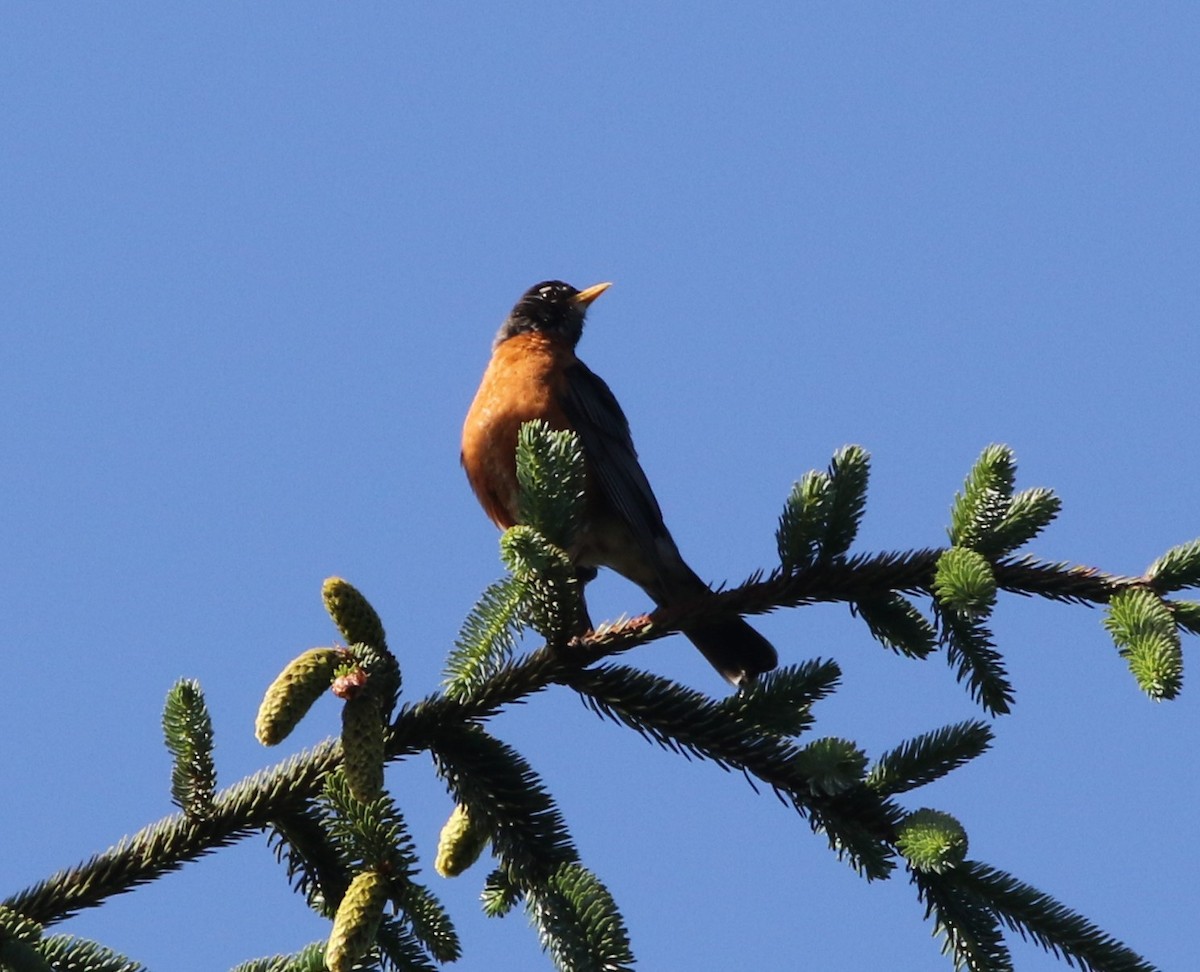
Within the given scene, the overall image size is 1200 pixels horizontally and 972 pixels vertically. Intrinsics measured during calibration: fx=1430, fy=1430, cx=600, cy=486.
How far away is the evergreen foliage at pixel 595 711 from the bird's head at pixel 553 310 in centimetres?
440

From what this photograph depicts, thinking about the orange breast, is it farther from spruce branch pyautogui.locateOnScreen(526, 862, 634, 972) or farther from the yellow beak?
spruce branch pyautogui.locateOnScreen(526, 862, 634, 972)

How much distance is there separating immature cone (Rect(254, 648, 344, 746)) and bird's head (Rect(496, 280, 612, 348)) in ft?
16.7

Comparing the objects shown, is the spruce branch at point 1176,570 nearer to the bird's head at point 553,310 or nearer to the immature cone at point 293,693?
the immature cone at point 293,693

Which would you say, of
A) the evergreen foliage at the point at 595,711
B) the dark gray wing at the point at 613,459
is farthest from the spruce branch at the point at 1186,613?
the dark gray wing at the point at 613,459

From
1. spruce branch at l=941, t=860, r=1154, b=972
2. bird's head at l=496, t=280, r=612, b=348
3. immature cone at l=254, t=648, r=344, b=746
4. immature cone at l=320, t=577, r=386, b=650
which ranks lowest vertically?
spruce branch at l=941, t=860, r=1154, b=972

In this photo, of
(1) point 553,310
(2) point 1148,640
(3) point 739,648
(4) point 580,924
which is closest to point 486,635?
(4) point 580,924

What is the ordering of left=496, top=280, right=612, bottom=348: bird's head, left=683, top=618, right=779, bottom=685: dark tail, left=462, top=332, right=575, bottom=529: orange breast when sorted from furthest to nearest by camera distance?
left=496, top=280, right=612, bottom=348: bird's head → left=462, top=332, right=575, bottom=529: orange breast → left=683, top=618, right=779, bottom=685: dark tail

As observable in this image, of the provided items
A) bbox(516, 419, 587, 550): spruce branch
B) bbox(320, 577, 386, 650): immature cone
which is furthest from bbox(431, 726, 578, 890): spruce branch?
bbox(516, 419, 587, 550): spruce branch

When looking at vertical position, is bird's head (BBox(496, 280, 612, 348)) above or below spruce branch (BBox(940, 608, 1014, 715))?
above

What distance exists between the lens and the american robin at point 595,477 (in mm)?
5453

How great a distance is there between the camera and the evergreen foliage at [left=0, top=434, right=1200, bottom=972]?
2.70 meters

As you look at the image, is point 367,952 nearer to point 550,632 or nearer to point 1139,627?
point 550,632

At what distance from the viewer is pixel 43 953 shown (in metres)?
2.68

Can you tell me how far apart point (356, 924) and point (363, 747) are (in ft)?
1.10
